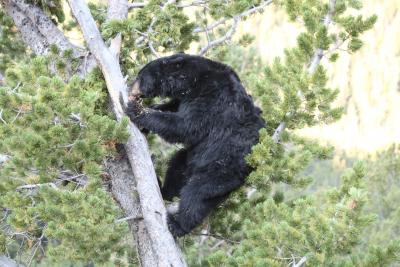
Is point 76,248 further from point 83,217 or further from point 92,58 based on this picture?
point 92,58

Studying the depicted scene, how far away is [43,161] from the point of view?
3.62m

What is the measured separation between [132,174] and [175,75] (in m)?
0.94

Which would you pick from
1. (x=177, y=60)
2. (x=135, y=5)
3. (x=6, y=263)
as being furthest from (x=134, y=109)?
(x=6, y=263)

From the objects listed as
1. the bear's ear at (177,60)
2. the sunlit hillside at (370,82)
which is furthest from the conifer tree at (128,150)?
the sunlit hillside at (370,82)

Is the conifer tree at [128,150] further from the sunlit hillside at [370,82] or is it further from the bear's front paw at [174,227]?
the sunlit hillside at [370,82]

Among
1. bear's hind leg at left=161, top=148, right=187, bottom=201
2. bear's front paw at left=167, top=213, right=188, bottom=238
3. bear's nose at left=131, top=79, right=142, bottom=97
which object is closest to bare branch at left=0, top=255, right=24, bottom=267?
bear's front paw at left=167, top=213, right=188, bottom=238

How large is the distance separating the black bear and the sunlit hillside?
229 feet

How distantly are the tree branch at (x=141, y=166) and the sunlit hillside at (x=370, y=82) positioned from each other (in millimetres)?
70382

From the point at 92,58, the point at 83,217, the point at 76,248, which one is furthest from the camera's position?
the point at 92,58

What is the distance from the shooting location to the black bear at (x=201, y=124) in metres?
4.17

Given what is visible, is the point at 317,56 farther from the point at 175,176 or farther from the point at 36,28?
the point at 36,28

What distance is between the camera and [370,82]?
8031 cm

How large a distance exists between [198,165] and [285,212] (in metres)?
0.90

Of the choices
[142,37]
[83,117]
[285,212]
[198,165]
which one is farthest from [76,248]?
[142,37]
